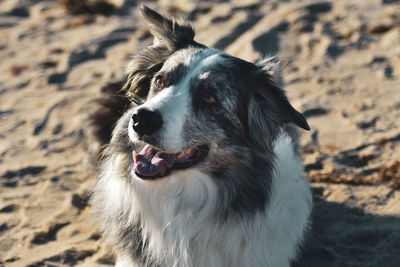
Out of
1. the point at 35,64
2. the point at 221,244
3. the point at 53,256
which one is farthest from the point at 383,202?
the point at 35,64

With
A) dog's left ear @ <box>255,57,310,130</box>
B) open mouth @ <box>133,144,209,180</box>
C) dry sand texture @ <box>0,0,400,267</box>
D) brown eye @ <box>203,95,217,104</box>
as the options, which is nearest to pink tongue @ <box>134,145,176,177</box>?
open mouth @ <box>133,144,209,180</box>

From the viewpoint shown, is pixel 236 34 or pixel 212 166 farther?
pixel 236 34

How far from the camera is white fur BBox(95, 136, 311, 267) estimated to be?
10.7ft

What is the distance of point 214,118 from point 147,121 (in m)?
0.47

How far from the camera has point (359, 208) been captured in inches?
160

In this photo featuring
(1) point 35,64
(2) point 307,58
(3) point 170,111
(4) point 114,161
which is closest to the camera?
(3) point 170,111

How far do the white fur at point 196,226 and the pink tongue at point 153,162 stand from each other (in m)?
0.08

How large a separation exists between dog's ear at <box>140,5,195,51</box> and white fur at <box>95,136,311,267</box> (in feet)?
2.92

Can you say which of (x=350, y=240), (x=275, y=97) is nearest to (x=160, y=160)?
(x=275, y=97)

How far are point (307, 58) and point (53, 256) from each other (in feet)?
12.8

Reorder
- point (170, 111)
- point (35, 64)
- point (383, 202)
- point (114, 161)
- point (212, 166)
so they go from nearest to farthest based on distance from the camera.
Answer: point (170, 111) → point (212, 166) → point (114, 161) → point (383, 202) → point (35, 64)

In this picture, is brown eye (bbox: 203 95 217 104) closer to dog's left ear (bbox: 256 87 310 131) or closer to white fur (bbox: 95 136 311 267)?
dog's left ear (bbox: 256 87 310 131)

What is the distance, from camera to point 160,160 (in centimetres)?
311

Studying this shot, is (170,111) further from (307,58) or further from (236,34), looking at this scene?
(236,34)
